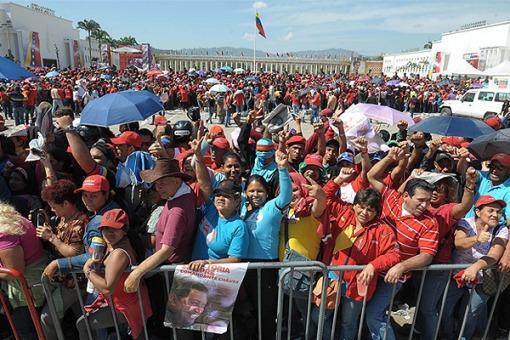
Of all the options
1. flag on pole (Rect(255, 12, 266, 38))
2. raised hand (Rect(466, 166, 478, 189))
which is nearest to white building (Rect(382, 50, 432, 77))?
flag on pole (Rect(255, 12, 266, 38))

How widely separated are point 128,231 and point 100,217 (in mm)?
228

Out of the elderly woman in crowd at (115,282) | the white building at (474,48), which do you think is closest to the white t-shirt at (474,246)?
the elderly woman in crowd at (115,282)

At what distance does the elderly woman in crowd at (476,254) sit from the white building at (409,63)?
74.7 metres

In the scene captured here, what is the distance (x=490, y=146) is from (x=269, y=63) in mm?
108379

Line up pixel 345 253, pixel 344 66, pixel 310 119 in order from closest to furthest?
1. pixel 345 253
2. pixel 310 119
3. pixel 344 66

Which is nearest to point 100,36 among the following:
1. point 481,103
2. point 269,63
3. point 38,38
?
point 38,38

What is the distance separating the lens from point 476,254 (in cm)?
287

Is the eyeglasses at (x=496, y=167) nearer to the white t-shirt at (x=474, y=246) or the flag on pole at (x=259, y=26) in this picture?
the white t-shirt at (x=474, y=246)

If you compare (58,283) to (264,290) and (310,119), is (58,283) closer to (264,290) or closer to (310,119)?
(264,290)

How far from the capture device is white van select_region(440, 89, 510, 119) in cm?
1878

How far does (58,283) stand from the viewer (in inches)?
108

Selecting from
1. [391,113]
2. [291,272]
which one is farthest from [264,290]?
[391,113]

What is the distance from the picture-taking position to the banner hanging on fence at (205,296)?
8.57ft

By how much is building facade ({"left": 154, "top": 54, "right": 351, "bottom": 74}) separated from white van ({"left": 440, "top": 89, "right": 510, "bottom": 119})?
83366mm
